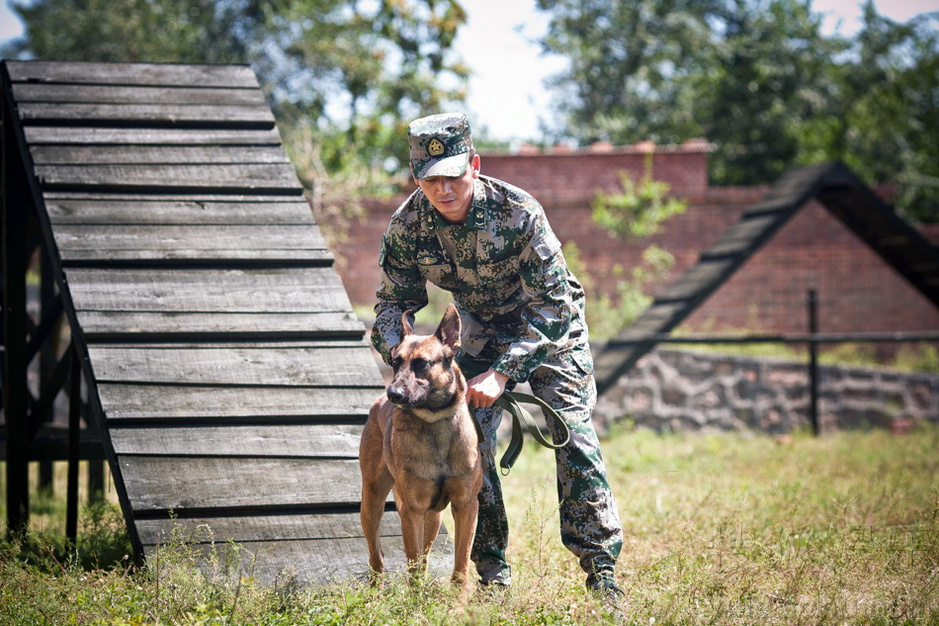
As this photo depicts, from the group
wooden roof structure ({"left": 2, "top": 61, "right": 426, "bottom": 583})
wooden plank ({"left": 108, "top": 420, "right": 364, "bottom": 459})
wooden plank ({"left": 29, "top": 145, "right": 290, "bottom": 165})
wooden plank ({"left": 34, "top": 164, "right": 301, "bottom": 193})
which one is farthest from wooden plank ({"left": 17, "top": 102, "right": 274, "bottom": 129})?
wooden plank ({"left": 108, "top": 420, "right": 364, "bottom": 459})

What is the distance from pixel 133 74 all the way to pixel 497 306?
4.04 metres

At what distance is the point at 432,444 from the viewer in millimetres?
3625

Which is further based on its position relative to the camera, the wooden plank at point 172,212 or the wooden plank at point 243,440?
the wooden plank at point 172,212

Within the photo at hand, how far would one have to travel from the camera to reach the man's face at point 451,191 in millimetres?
3848

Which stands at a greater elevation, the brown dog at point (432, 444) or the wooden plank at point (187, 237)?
the wooden plank at point (187, 237)

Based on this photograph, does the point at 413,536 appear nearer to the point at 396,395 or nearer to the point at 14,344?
the point at 396,395

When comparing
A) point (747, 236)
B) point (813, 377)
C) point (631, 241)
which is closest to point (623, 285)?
point (631, 241)

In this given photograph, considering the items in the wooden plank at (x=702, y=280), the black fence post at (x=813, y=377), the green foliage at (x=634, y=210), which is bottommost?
the black fence post at (x=813, y=377)

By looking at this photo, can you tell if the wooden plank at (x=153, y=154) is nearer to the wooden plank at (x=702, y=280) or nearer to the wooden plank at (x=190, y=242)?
the wooden plank at (x=190, y=242)

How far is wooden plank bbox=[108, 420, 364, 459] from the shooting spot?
459 cm

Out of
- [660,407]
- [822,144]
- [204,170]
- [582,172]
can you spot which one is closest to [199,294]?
[204,170]

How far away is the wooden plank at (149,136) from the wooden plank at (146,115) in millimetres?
64

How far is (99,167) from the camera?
5945 millimetres

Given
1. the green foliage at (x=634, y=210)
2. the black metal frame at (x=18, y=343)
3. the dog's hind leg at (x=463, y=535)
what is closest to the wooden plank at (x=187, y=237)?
the black metal frame at (x=18, y=343)
